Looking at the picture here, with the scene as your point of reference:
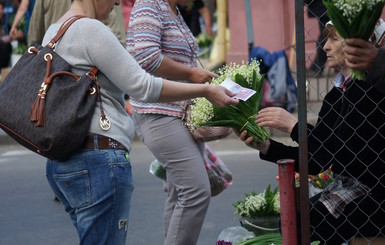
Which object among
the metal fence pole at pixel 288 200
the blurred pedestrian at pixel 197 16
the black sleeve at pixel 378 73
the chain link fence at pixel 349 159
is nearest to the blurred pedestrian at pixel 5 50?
the blurred pedestrian at pixel 197 16

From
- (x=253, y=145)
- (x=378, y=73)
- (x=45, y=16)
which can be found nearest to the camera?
(x=378, y=73)

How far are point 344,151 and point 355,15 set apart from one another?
79 cm

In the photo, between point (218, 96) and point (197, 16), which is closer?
point (218, 96)

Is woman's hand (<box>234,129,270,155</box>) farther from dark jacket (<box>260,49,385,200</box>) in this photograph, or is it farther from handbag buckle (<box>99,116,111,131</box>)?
handbag buckle (<box>99,116,111,131</box>)

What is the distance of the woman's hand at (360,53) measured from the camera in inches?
126

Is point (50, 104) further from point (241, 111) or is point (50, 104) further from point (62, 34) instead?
point (241, 111)

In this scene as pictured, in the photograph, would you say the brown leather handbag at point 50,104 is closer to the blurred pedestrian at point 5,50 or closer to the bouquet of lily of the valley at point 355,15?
the bouquet of lily of the valley at point 355,15

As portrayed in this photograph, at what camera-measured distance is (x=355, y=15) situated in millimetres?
3137

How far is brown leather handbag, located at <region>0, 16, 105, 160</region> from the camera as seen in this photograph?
10.9ft

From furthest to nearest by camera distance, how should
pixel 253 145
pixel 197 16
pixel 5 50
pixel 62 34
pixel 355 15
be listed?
pixel 197 16 < pixel 5 50 < pixel 253 145 < pixel 62 34 < pixel 355 15

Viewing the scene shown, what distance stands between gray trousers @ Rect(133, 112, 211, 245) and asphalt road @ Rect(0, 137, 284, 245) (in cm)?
158

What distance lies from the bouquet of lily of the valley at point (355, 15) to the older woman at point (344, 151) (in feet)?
1.24

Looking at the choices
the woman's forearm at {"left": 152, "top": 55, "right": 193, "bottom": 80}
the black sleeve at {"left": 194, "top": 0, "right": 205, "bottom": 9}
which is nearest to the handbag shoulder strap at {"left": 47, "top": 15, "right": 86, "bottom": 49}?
the woman's forearm at {"left": 152, "top": 55, "right": 193, "bottom": 80}

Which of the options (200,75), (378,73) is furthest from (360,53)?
(200,75)
